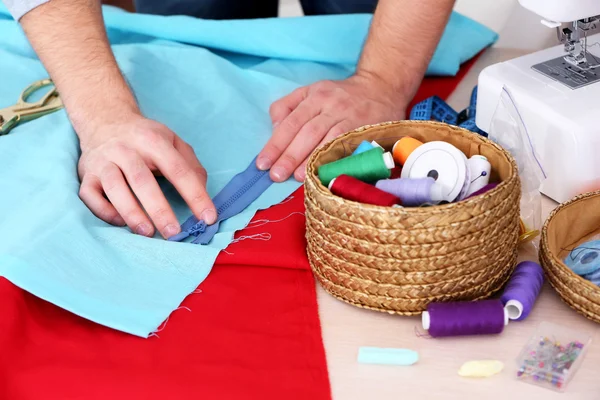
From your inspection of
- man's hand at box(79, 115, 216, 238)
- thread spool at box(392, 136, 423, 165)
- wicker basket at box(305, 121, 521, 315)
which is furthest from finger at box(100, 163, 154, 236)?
thread spool at box(392, 136, 423, 165)

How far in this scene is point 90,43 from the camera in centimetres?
123

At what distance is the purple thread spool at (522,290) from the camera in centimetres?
86

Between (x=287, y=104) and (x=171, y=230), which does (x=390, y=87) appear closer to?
(x=287, y=104)

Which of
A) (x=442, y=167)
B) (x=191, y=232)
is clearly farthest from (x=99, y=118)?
Result: (x=442, y=167)

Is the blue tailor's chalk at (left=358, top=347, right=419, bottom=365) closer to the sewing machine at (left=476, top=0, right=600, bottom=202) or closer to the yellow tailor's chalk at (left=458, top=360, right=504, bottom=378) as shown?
the yellow tailor's chalk at (left=458, top=360, right=504, bottom=378)

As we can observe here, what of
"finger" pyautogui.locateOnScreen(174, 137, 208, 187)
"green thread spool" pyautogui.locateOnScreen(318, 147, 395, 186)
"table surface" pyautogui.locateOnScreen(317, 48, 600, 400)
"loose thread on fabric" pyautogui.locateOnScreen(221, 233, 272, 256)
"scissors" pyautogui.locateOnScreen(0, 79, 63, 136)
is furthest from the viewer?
"scissors" pyautogui.locateOnScreen(0, 79, 63, 136)

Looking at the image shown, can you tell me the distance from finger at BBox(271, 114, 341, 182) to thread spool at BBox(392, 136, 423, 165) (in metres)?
0.23

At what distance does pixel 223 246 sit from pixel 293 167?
0.21 meters

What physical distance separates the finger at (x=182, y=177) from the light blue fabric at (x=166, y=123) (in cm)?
4

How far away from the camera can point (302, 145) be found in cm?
116

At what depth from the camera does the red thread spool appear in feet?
2.76

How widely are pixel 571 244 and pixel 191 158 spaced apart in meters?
0.52

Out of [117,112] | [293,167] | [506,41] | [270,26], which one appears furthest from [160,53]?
[506,41]

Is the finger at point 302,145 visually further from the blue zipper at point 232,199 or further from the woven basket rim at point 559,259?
the woven basket rim at point 559,259
